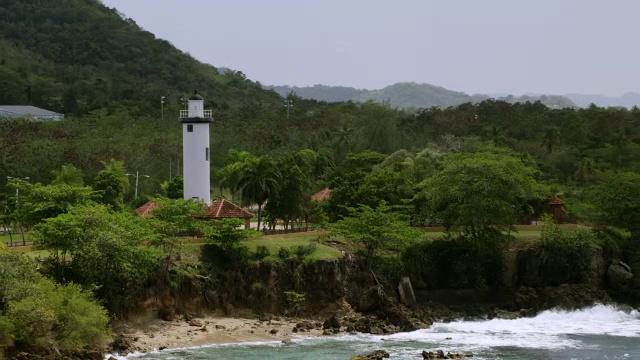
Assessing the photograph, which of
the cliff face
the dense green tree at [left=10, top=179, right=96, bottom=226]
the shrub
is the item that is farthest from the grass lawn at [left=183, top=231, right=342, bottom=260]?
the dense green tree at [left=10, top=179, right=96, bottom=226]

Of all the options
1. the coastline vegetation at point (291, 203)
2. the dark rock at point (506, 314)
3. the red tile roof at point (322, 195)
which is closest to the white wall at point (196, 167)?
the coastline vegetation at point (291, 203)

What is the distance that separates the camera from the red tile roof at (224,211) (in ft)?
183

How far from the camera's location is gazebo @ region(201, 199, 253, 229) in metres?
55.8

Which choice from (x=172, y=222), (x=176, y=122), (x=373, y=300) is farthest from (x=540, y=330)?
(x=176, y=122)

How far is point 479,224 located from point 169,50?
352 ft

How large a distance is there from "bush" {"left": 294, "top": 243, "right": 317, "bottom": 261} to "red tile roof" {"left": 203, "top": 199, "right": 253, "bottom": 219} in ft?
16.8

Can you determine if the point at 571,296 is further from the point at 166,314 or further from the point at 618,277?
the point at 166,314

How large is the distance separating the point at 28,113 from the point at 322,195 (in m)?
44.6

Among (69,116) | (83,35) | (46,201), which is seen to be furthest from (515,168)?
(83,35)

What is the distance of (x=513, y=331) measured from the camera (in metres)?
50.7

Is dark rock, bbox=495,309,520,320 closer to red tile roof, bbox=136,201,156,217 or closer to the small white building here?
red tile roof, bbox=136,201,156,217

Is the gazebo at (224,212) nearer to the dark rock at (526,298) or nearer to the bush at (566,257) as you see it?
the dark rock at (526,298)

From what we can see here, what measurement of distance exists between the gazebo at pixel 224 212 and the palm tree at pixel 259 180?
1177 millimetres

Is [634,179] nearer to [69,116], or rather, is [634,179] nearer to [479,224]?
[479,224]
